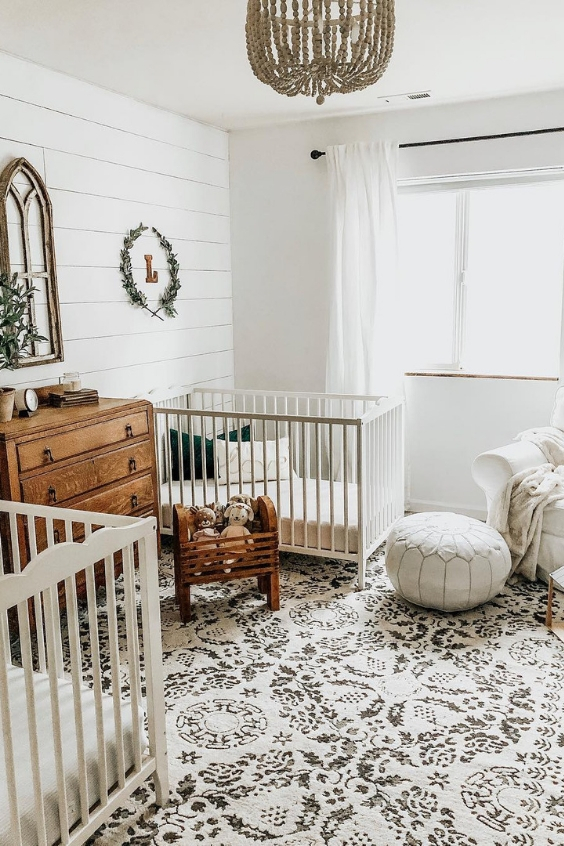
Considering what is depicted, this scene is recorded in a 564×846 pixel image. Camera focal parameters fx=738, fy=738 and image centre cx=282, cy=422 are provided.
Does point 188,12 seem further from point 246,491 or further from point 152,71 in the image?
point 246,491

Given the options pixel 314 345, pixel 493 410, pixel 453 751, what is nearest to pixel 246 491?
pixel 314 345

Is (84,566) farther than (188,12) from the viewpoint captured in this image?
No

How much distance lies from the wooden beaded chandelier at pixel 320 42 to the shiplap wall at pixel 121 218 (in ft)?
5.19

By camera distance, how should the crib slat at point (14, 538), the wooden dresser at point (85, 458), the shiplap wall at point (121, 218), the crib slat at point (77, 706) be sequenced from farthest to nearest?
the shiplap wall at point (121, 218), the wooden dresser at point (85, 458), the crib slat at point (14, 538), the crib slat at point (77, 706)

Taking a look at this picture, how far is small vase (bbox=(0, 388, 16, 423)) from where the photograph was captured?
278cm

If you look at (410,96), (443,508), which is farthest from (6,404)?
(443,508)

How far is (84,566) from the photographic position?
5.31ft

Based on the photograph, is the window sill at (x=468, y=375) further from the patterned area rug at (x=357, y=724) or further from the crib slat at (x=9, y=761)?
the crib slat at (x=9, y=761)

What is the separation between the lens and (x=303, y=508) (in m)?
3.45

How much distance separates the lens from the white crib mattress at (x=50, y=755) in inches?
57.7

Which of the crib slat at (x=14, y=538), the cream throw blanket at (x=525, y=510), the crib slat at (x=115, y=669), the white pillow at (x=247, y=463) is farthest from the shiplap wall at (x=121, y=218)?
the cream throw blanket at (x=525, y=510)

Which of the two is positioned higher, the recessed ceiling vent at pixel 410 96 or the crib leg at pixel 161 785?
the recessed ceiling vent at pixel 410 96

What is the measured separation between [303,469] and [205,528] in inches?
36.1

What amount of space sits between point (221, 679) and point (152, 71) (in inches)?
103
